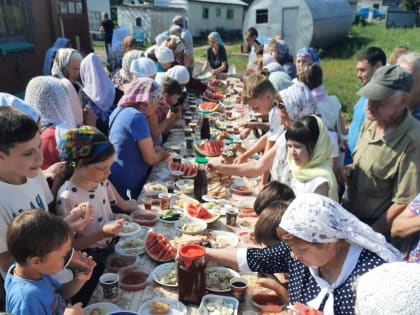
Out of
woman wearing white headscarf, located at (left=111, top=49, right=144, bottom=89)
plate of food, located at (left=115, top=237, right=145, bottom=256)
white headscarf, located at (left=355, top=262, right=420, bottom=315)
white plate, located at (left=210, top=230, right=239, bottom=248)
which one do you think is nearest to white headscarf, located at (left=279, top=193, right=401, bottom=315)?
Result: white headscarf, located at (left=355, top=262, right=420, bottom=315)

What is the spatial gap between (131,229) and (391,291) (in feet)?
6.53

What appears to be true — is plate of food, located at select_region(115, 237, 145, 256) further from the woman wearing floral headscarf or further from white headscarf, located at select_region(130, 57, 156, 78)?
white headscarf, located at select_region(130, 57, 156, 78)

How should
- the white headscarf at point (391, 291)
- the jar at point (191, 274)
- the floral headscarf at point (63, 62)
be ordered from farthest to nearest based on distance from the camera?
1. the floral headscarf at point (63, 62)
2. the jar at point (191, 274)
3. the white headscarf at point (391, 291)

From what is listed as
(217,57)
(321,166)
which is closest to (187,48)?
(217,57)

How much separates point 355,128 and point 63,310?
10.4ft

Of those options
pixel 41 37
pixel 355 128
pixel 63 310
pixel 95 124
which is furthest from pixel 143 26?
pixel 63 310

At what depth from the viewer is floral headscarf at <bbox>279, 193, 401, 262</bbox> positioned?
167 centimetres

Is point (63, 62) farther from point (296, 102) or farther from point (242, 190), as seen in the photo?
point (296, 102)

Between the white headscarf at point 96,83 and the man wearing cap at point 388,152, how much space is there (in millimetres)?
3512

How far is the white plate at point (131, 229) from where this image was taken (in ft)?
8.67

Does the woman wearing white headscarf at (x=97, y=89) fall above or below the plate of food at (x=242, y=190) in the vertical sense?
above

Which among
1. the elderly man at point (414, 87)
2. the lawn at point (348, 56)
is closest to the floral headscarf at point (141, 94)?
the elderly man at point (414, 87)

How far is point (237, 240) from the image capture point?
2713 millimetres

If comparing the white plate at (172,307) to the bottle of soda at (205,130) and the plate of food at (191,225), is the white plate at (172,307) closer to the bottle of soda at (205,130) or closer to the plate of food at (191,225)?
the plate of food at (191,225)
